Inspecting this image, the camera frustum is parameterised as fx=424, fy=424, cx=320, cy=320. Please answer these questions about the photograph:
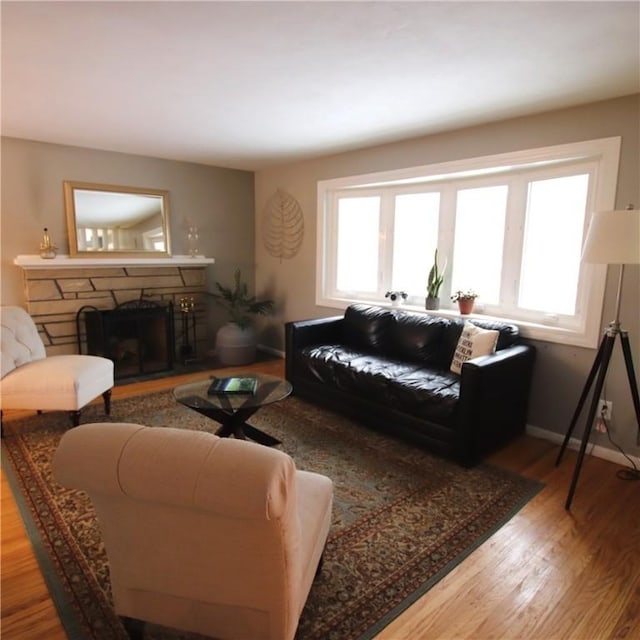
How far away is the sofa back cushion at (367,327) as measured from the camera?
379 cm

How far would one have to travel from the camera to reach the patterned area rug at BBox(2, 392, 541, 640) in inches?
62.7

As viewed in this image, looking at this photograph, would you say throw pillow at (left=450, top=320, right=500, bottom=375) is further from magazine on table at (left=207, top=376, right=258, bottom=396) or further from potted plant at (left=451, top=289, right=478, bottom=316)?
magazine on table at (left=207, top=376, right=258, bottom=396)

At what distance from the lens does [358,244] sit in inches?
179

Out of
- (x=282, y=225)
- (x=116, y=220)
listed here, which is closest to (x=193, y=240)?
(x=116, y=220)

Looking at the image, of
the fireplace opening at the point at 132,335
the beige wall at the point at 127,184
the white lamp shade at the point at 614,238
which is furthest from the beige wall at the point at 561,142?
the fireplace opening at the point at 132,335

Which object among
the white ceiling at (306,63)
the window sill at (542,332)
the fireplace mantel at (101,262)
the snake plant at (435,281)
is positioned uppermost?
the white ceiling at (306,63)

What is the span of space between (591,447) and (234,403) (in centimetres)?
240

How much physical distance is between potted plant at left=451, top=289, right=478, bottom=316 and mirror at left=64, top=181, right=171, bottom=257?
3.25m

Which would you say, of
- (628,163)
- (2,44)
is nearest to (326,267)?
(628,163)

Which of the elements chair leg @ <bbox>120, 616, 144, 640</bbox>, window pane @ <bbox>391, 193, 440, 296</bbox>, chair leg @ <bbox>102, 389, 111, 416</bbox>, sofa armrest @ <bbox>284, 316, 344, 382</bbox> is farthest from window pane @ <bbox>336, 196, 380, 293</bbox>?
chair leg @ <bbox>120, 616, 144, 640</bbox>

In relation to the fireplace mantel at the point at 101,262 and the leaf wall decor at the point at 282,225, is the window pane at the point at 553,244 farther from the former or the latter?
the fireplace mantel at the point at 101,262

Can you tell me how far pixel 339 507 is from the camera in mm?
2229

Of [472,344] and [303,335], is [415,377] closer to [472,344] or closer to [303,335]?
[472,344]

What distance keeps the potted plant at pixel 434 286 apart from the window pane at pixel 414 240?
176 mm
